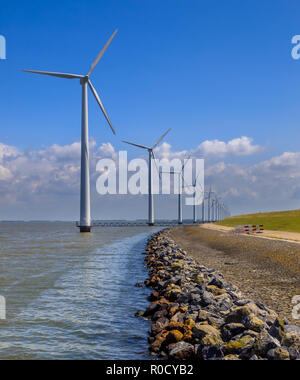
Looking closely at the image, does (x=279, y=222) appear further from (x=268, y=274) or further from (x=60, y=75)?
(x=268, y=274)

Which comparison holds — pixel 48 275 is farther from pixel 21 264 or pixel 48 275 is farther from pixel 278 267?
pixel 278 267

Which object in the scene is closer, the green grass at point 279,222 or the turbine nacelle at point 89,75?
the green grass at point 279,222

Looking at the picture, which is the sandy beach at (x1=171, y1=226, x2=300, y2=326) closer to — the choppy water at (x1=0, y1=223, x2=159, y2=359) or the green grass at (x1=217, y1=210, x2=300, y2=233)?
the choppy water at (x1=0, y1=223, x2=159, y2=359)

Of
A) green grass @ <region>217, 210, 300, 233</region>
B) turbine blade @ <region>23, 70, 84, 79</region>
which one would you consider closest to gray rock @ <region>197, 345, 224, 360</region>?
green grass @ <region>217, 210, 300, 233</region>

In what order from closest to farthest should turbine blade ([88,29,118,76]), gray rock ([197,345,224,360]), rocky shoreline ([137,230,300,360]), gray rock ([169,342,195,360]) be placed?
rocky shoreline ([137,230,300,360]) → gray rock ([197,345,224,360]) → gray rock ([169,342,195,360]) → turbine blade ([88,29,118,76])

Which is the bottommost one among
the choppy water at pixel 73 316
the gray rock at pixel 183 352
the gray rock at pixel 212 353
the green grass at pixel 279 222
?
the green grass at pixel 279 222

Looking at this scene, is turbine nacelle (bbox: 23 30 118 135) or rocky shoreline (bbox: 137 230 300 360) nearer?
rocky shoreline (bbox: 137 230 300 360)

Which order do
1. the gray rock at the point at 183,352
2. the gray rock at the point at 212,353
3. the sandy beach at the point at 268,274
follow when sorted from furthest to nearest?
the sandy beach at the point at 268,274 → the gray rock at the point at 183,352 → the gray rock at the point at 212,353

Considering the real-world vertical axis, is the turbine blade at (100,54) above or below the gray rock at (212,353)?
above

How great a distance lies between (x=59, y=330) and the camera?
1105 cm

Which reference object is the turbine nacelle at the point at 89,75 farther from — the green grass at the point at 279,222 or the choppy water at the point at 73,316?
the choppy water at the point at 73,316

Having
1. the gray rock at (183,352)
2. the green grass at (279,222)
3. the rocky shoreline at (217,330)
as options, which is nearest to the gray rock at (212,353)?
the rocky shoreline at (217,330)
